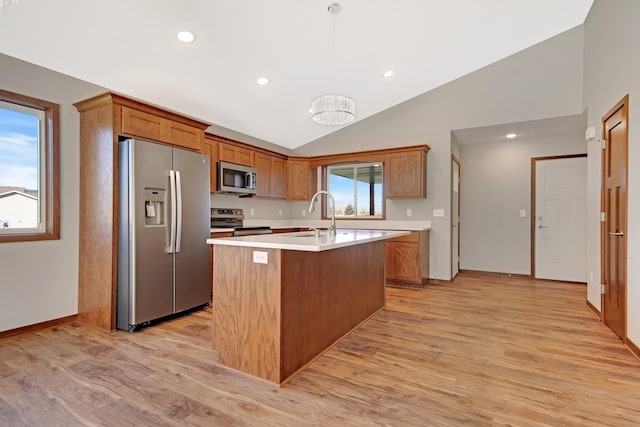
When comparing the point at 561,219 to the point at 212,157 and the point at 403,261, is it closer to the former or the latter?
the point at 403,261

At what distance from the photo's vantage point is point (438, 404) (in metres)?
1.82

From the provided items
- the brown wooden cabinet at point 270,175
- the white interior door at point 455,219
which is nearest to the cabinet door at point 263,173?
the brown wooden cabinet at point 270,175

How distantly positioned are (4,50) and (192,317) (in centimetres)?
290

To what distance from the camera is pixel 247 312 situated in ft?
7.08

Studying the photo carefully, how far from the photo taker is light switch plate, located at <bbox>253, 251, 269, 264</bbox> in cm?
206

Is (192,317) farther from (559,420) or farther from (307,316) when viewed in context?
(559,420)

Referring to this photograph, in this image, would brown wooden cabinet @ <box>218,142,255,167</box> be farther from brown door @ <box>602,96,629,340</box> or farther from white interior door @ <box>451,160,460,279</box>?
brown door @ <box>602,96,629,340</box>

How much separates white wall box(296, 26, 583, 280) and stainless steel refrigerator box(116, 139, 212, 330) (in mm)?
3096

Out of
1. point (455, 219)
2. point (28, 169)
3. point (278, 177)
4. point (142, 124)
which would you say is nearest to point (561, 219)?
point (455, 219)

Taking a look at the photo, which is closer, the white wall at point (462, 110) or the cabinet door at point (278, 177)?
the white wall at point (462, 110)

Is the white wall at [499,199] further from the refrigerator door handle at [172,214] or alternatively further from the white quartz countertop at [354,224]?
the refrigerator door handle at [172,214]

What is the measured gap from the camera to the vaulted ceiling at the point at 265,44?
2.66 metres

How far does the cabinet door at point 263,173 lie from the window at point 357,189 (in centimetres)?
121

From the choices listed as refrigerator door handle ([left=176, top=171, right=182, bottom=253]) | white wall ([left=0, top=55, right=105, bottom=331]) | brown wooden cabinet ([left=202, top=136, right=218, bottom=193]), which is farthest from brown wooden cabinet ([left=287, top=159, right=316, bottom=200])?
white wall ([left=0, top=55, right=105, bottom=331])
